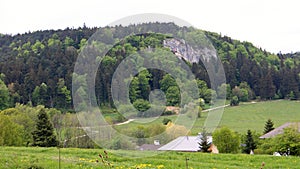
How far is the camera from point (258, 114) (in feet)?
375

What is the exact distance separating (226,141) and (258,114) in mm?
67847

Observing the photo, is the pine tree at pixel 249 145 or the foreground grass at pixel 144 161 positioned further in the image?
the pine tree at pixel 249 145

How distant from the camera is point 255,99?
13725cm

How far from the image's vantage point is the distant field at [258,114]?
9530cm

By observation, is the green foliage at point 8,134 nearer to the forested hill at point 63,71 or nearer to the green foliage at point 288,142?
the forested hill at point 63,71

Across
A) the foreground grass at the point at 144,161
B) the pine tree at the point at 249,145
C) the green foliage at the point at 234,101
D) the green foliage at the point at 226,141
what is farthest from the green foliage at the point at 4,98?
the foreground grass at the point at 144,161

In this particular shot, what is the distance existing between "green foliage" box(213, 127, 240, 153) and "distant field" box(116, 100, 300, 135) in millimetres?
36681

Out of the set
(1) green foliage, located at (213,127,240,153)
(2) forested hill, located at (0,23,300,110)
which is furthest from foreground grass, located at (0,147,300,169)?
(2) forested hill, located at (0,23,300,110)

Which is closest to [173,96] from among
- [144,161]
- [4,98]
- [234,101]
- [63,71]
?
[144,161]

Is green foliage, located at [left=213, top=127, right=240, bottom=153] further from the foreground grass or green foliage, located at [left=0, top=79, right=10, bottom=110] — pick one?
green foliage, located at [left=0, top=79, right=10, bottom=110]

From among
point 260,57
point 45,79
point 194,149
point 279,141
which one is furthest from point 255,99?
point 279,141

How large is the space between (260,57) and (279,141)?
490 feet

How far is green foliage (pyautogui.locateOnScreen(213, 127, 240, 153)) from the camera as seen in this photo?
160ft

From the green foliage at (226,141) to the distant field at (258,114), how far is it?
36681mm
